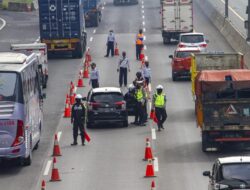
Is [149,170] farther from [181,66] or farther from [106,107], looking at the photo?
[181,66]

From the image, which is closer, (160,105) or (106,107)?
(160,105)

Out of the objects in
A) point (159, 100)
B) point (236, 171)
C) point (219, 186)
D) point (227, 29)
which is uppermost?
point (236, 171)

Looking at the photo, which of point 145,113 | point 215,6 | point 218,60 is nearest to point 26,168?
point 145,113

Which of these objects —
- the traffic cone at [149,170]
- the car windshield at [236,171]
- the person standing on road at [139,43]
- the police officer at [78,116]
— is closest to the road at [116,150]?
the traffic cone at [149,170]

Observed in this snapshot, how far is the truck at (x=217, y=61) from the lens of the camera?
138 feet

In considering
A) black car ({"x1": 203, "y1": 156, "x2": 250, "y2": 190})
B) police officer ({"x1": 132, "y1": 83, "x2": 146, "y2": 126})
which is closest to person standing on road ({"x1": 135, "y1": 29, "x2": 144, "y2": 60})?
police officer ({"x1": 132, "y1": 83, "x2": 146, "y2": 126})

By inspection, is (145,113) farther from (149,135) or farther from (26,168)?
(26,168)

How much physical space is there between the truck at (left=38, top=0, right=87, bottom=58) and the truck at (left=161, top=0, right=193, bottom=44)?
9.53m

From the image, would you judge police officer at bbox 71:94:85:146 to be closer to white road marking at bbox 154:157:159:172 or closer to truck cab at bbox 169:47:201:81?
white road marking at bbox 154:157:159:172

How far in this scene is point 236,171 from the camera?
2405 centimetres

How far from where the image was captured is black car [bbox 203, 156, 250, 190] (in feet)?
76.6

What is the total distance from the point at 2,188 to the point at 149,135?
956 cm

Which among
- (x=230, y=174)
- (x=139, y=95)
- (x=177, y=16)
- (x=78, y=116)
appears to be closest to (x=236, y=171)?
(x=230, y=174)

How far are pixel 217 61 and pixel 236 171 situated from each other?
18.8m
